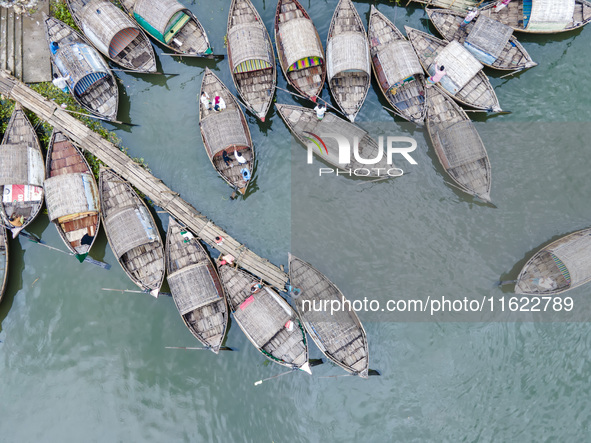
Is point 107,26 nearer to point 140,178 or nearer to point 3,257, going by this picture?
point 140,178

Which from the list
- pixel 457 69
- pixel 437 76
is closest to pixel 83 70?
pixel 437 76

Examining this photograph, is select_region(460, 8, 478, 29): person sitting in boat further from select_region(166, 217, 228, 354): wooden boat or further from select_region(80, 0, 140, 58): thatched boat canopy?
select_region(166, 217, 228, 354): wooden boat

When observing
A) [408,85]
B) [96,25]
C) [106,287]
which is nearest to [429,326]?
[408,85]

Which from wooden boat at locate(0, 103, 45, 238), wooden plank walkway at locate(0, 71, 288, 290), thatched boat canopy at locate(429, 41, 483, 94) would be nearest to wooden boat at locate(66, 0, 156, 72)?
wooden plank walkway at locate(0, 71, 288, 290)

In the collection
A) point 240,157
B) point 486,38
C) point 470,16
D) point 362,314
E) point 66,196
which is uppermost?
point 470,16

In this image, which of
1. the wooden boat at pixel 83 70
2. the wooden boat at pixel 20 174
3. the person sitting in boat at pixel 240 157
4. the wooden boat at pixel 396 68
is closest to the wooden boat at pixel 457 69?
the wooden boat at pixel 396 68

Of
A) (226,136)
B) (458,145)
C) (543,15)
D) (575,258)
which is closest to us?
(575,258)

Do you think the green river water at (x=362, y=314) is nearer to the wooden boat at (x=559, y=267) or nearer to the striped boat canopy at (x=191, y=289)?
the wooden boat at (x=559, y=267)
